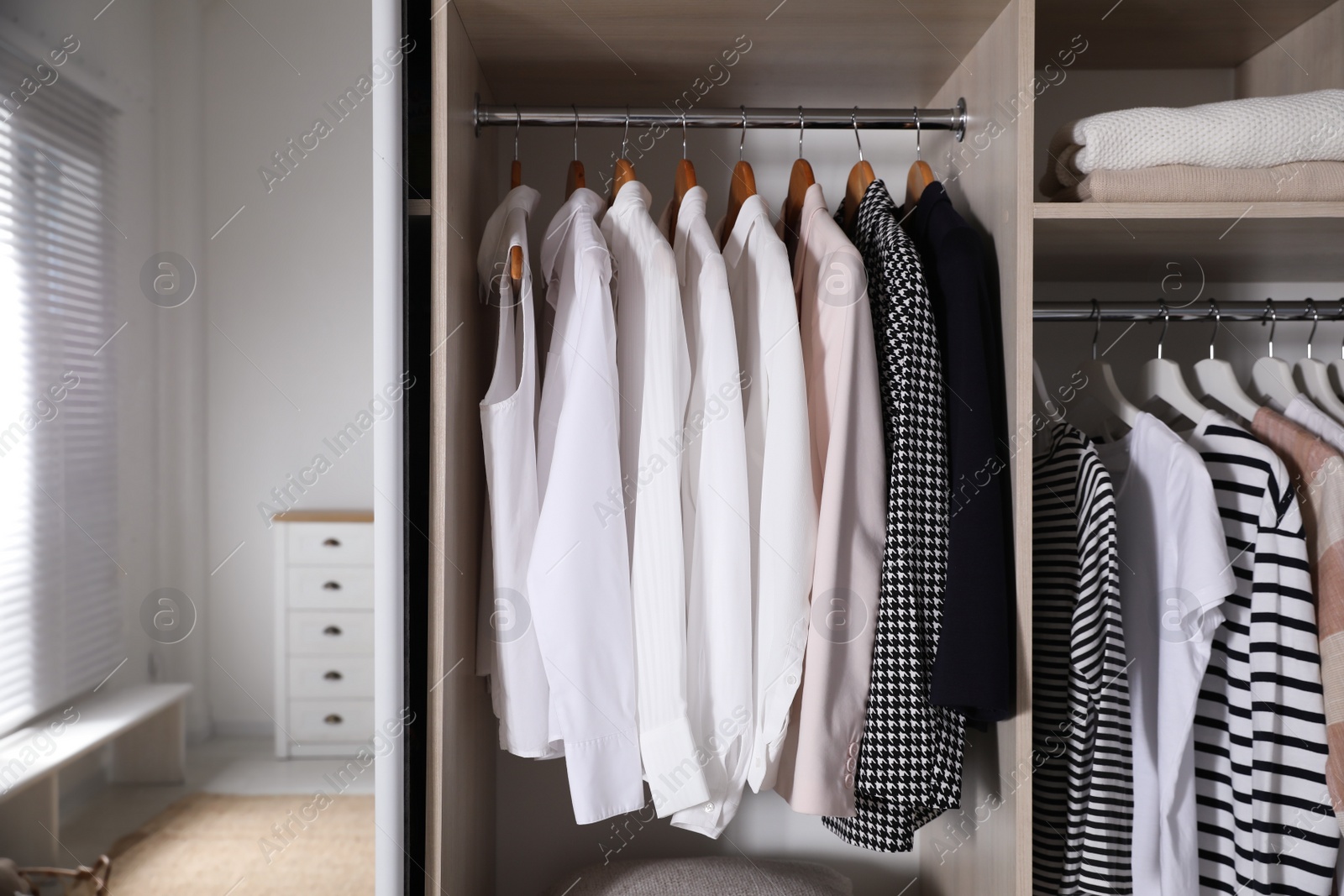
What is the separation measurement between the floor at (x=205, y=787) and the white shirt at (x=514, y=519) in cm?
21

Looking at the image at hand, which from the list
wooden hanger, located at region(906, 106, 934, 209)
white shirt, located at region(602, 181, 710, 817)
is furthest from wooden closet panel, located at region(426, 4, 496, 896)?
wooden hanger, located at region(906, 106, 934, 209)

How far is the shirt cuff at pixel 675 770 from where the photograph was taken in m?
0.98

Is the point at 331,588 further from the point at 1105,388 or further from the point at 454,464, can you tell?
the point at 1105,388

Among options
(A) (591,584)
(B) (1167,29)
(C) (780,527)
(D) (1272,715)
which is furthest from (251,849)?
(B) (1167,29)

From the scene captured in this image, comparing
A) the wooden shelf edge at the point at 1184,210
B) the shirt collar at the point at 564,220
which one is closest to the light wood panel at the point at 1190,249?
the wooden shelf edge at the point at 1184,210

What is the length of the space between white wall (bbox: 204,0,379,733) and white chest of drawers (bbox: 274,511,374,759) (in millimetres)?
18

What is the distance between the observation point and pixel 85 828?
0.72 metres

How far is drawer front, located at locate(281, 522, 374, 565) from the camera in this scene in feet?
2.79

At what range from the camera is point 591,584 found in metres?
1.01

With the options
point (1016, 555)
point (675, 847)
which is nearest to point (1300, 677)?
point (1016, 555)

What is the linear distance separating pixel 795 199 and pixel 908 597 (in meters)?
0.64

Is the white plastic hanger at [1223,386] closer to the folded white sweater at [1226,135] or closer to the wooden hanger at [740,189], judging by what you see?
the folded white sweater at [1226,135]

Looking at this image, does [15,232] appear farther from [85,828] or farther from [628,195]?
[628,195]

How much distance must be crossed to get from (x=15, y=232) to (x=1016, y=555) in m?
1.11
